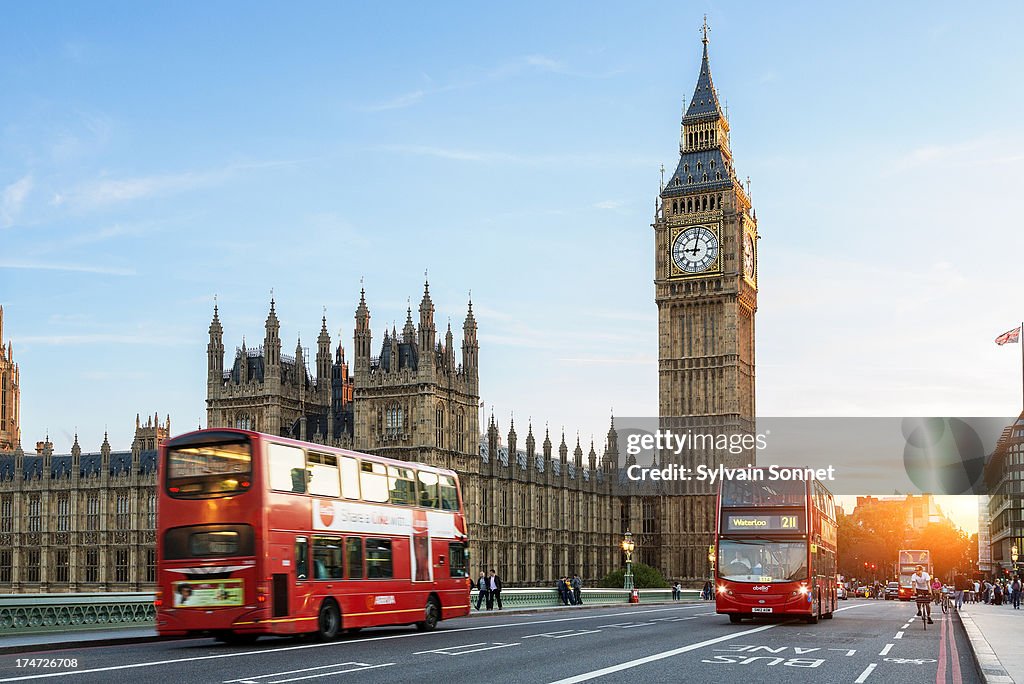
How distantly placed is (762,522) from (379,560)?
11554 millimetres

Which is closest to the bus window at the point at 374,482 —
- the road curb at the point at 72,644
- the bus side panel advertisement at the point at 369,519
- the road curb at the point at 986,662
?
the bus side panel advertisement at the point at 369,519

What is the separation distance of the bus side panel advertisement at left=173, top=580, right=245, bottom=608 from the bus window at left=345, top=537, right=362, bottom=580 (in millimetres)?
3753

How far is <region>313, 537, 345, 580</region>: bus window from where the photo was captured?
87.3 ft

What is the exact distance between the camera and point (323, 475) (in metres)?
26.9

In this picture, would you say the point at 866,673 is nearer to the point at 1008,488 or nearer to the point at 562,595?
the point at 562,595

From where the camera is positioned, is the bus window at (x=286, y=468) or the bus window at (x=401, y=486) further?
the bus window at (x=401, y=486)

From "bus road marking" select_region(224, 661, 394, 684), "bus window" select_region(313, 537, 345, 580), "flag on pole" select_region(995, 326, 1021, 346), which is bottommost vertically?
"bus road marking" select_region(224, 661, 394, 684)

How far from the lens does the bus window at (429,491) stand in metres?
32.1

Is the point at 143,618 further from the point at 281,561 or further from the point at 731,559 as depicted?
the point at 731,559

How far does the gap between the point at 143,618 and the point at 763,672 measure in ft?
58.5

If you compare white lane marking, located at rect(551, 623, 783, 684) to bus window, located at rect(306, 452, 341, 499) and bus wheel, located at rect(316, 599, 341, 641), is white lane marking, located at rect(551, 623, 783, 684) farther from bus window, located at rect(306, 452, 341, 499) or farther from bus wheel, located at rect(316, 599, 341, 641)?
bus window, located at rect(306, 452, 341, 499)

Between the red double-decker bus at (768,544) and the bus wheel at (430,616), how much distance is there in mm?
8338

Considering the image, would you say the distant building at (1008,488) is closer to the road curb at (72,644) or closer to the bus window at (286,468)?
the bus window at (286,468)

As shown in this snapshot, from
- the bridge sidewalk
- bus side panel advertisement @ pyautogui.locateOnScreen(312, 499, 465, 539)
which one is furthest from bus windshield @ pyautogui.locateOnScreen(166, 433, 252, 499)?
the bridge sidewalk
